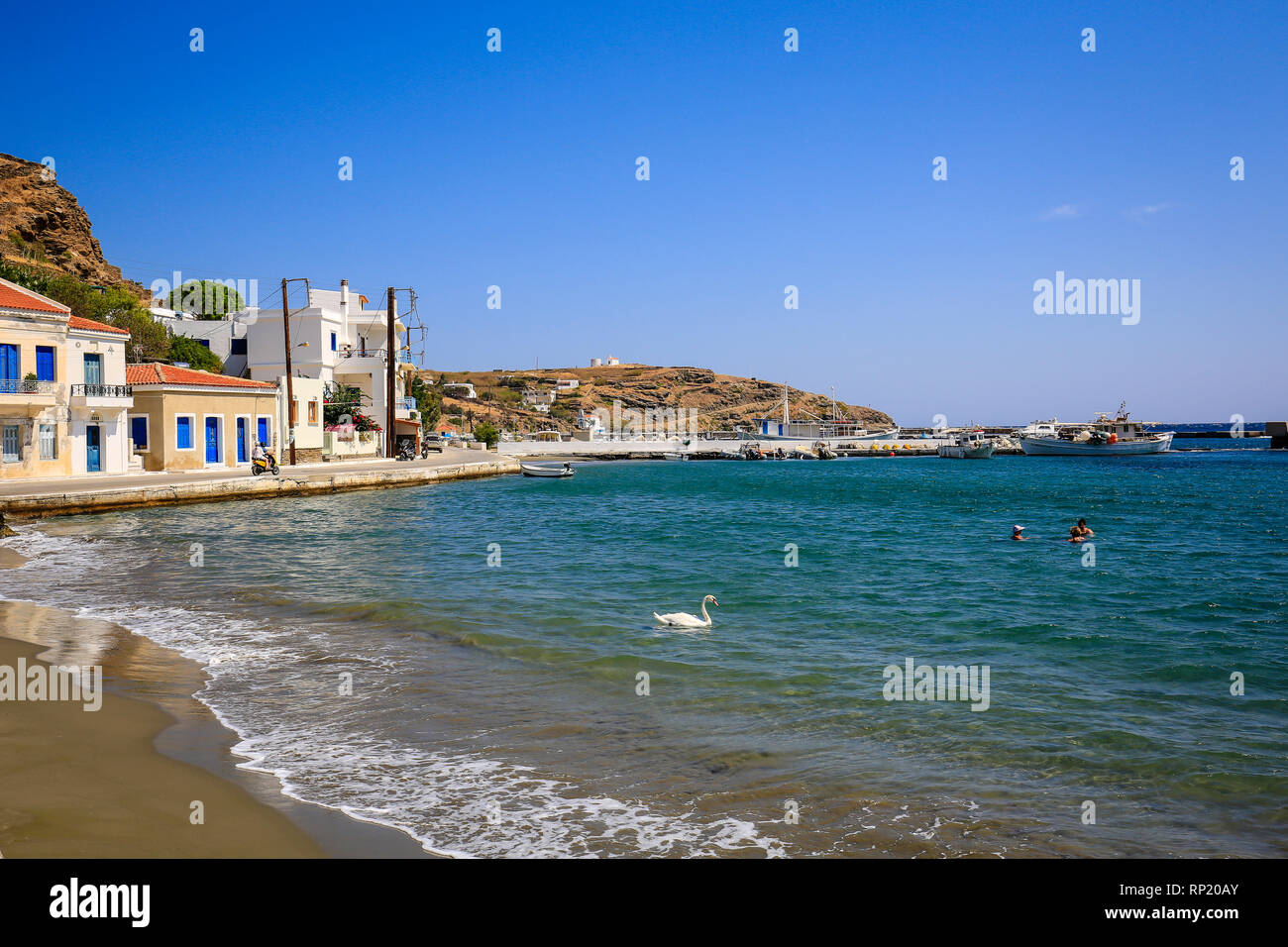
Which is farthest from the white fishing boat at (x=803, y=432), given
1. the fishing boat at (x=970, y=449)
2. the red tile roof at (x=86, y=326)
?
the red tile roof at (x=86, y=326)

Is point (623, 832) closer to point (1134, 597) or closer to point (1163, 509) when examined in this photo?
point (1134, 597)

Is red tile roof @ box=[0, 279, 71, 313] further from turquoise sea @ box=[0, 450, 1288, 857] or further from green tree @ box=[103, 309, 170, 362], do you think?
green tree @ box=[103, 309, 170, 362]

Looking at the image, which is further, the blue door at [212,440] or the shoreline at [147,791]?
the blue door at [212,440]

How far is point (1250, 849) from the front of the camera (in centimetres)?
588

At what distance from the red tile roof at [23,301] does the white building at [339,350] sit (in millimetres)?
19878

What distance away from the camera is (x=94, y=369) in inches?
1334

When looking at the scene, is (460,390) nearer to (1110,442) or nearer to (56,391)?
(1110,442)

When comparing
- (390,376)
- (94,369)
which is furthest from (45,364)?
(390,376)

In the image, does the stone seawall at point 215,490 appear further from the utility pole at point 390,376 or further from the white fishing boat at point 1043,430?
the white fishing boat at point 1043,430

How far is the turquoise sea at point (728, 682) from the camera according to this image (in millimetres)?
6230

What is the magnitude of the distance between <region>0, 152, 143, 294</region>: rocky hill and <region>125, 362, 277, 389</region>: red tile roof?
26601 mm

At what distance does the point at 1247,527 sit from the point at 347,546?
30716 mm

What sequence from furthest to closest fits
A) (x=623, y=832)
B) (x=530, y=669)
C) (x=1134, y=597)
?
(x=1134, y=597) < (x=530, y=669) < (x=623, y=832)
